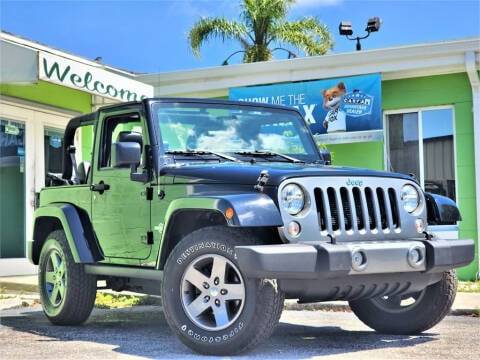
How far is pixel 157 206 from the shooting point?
5746 mm

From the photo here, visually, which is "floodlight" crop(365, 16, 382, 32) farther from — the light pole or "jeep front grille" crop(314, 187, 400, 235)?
"jeep front grille" crop(314, 187, 400, 235)

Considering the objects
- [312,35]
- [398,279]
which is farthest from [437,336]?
[312,35]

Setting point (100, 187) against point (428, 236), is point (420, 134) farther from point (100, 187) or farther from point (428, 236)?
point (100, 187)

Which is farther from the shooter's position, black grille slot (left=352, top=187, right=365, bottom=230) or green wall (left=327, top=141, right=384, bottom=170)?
green wall (left=327, top=141, right=384, bottom=170)

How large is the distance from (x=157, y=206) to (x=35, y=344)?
148 centimetres

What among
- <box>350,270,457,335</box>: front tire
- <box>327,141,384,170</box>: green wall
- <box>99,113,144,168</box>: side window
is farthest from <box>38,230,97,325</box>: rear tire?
<box>327,141,384,170</box>: green wall

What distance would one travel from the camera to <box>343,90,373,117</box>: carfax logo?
12.1 metres

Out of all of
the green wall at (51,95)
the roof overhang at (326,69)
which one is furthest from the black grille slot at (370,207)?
the green wall at (51,95)

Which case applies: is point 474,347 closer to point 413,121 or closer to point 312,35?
point 413,121

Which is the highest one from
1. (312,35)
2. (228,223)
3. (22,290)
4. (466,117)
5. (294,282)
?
(312,35)

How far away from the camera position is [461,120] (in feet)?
38.9

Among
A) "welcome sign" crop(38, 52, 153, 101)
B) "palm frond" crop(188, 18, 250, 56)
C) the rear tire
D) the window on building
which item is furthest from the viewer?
"palm frond" crop(188, 18, 250, 56)

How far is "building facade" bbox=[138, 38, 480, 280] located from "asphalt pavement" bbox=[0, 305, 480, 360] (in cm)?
472

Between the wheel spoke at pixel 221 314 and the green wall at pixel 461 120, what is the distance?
7519 millimetres
